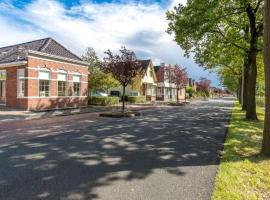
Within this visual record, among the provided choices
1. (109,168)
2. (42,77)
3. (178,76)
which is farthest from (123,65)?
(178,76)

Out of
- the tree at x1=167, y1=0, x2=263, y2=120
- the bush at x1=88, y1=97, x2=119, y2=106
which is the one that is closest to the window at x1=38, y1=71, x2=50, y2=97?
the bush at x1=88, y1=97, x2=119, y2=106

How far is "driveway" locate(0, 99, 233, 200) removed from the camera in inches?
178

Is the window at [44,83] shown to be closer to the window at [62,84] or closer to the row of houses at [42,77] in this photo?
the row of houses at [42,77]

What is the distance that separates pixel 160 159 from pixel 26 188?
344 centimetres

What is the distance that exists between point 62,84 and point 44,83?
2.22m

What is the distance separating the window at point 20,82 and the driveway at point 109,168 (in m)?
12.5

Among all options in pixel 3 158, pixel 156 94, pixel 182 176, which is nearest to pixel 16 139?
pixel 3 158

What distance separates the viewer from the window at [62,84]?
23219mm

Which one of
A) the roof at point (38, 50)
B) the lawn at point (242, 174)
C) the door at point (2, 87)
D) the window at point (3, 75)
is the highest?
the roof at point (38, 50)

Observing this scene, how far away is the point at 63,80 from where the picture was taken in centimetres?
2364

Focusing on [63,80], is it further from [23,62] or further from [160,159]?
[160,159]

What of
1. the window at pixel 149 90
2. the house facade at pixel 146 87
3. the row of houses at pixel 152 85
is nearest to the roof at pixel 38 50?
the row of houses at pixel 152 85

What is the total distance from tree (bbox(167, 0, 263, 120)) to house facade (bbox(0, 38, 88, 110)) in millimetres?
11031

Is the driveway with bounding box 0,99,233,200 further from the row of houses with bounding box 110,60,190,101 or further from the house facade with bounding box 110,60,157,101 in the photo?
the house facade with bounding box 110,60,157,101
